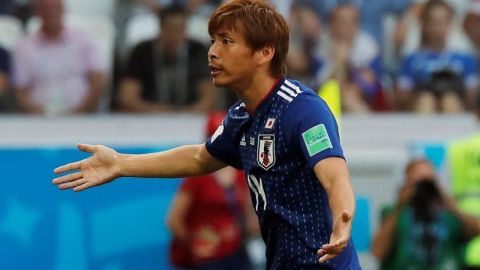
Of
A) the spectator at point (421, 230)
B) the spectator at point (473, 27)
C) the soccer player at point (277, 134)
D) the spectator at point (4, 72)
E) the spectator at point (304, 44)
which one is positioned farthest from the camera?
the spectator at point (473, 27)

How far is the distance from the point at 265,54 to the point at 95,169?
34.5 inches

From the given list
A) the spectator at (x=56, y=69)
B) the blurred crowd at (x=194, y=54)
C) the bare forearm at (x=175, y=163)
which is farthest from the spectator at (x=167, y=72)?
the bare forearm at (x=175, y=163)

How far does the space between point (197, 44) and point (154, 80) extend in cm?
42

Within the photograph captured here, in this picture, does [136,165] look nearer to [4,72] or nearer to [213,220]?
[213,220]

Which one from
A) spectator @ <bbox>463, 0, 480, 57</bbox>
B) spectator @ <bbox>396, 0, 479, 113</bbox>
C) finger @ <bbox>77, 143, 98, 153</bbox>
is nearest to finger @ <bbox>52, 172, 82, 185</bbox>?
finger @ <bbox>77, 143, 98, 153</bbox>

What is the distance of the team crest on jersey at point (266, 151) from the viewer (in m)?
5.13

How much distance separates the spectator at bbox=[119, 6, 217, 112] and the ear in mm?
4838

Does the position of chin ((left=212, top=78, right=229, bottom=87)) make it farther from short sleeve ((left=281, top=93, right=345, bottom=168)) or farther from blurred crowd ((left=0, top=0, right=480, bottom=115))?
blurred crowd ((left=0, top=0, right=480, bottom=115))

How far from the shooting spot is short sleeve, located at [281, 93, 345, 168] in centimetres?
496

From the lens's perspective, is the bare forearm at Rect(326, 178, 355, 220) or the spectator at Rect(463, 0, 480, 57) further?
the spectator at Rect(463, 0, 480, 57)

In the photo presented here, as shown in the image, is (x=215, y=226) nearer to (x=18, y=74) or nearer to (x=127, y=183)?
(x=127, y=183)

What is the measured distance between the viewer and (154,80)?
10047mm

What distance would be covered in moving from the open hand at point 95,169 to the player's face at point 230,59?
2.07 feet

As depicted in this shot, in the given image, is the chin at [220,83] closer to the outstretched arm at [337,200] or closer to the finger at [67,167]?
the outstretched arm at [337,200]
